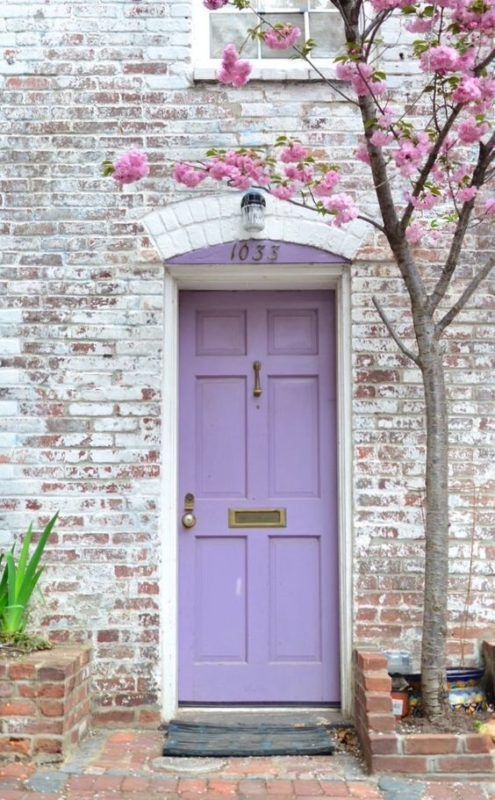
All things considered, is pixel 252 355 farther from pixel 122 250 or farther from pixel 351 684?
pixel 351 684

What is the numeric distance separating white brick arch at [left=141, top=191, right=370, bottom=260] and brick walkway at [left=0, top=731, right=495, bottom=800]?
246 centimetres

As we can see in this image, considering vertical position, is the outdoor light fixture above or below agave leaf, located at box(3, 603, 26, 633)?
above

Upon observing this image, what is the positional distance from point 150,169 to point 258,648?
2.61 meters

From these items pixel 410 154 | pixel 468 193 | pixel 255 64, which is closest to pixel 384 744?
pixel 468 193

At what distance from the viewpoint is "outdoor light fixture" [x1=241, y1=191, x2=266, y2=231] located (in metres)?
4.20

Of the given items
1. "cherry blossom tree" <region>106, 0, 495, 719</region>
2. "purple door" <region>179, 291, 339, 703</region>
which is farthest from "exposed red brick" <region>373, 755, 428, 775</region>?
"purple door" <region>179, 291, 339, 703</region>

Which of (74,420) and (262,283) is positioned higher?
(262,283)

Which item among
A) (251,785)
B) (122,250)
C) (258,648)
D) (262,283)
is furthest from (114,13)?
(251,785)

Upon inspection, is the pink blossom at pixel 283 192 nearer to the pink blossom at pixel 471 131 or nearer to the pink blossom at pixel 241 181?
the pink blossom at pixel 241 181

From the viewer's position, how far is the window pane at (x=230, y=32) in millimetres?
4566

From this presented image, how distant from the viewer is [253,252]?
4.29 m

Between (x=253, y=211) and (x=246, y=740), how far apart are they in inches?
103

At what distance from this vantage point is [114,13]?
14.5 ft

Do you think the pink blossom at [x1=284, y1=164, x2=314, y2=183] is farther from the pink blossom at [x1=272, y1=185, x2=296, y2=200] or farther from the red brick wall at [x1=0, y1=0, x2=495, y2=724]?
the red brick wall at [x1=0, y1=0, x2=495, y2=724]
